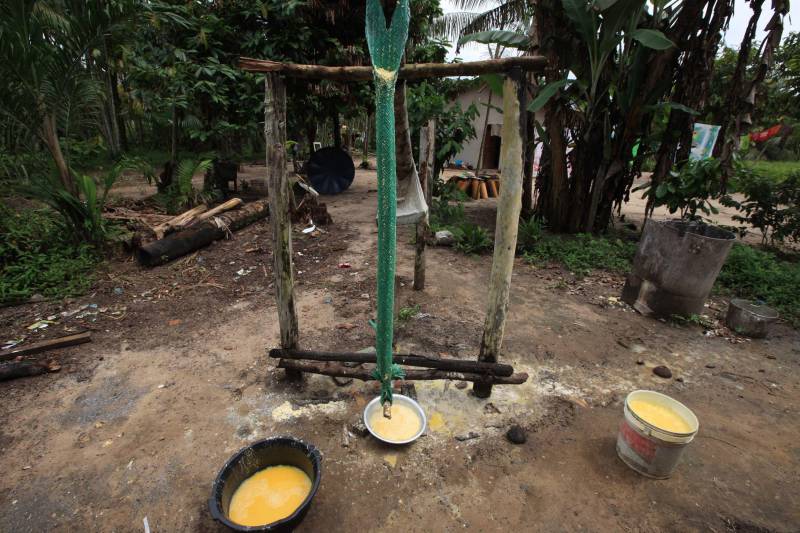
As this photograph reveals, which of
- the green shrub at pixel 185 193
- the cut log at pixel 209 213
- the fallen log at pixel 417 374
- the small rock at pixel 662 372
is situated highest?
the green shrub at pixel 185 193

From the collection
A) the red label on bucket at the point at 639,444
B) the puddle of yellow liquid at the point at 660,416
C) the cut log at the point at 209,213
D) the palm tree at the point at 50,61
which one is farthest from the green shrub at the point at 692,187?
the palm tree at the point at 50,61

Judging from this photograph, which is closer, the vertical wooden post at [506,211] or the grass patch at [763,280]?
the vertical wooden post at [506,211]

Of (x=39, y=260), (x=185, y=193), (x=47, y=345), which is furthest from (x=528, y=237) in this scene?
(x=39, y=260)

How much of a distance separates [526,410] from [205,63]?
758 cm

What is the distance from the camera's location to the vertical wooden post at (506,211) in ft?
6.74

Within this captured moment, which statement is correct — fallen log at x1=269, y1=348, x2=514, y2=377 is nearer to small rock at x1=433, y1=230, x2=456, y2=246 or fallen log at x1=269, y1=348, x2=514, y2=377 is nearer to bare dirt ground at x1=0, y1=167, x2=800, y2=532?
bare dirt ground at x1=0, y1=167, x2=800, y2=532

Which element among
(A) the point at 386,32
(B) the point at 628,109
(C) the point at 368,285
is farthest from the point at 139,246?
(B) the point at 628,109

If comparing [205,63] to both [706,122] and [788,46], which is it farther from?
[788,46]

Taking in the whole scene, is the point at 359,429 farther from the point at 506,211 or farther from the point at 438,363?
the point at 506,211

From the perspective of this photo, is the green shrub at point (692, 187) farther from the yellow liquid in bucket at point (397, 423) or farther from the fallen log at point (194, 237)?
the fallen log at point (194, 237)

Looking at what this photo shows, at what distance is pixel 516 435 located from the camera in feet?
7.43

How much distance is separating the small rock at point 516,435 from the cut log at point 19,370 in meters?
3.36

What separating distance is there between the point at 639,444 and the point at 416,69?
7.85 feet

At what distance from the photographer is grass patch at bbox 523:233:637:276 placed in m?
4.96
